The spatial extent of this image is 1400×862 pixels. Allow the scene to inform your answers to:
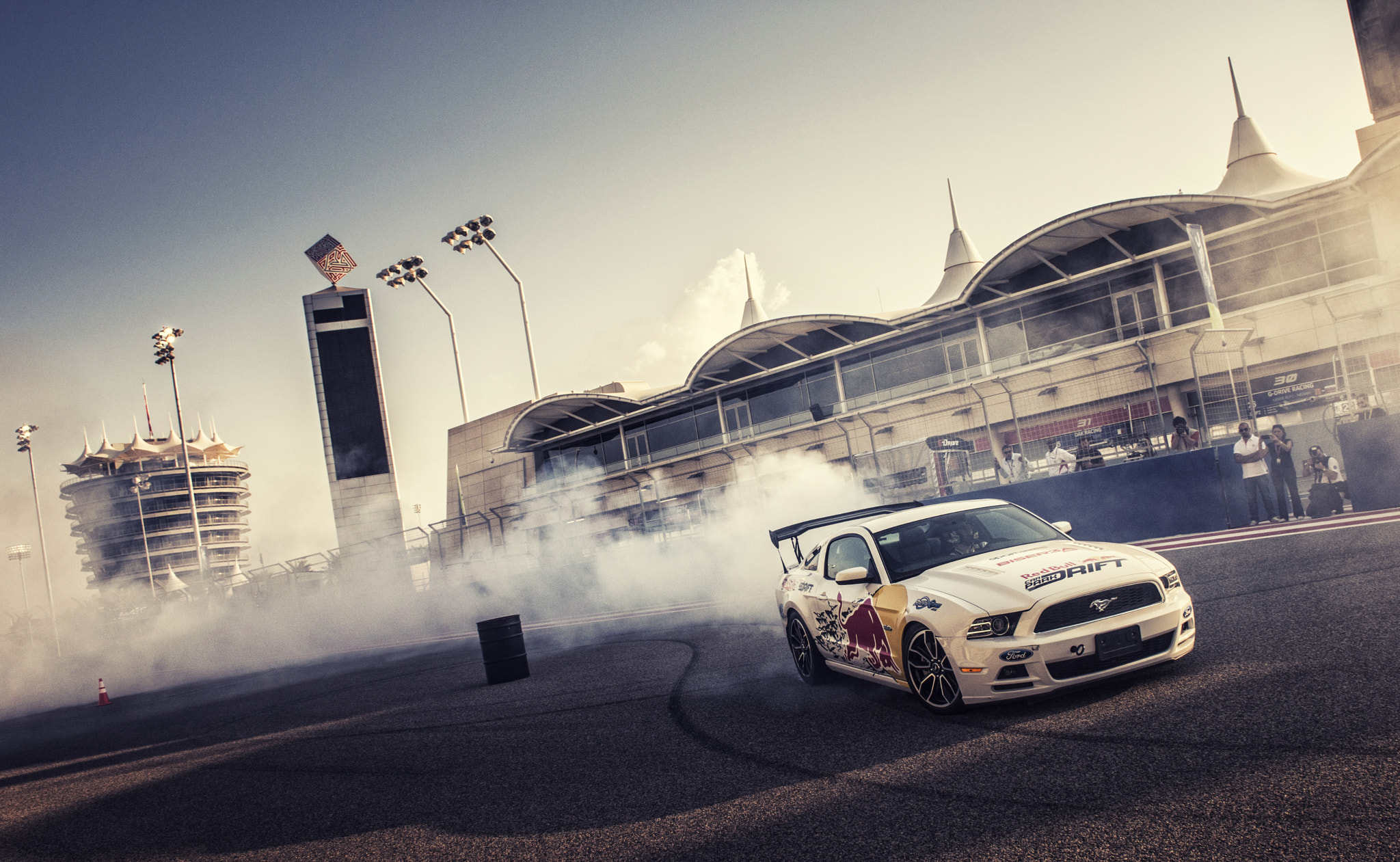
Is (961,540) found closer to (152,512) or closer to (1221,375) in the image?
(1221,375)

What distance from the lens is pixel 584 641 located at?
14.5m

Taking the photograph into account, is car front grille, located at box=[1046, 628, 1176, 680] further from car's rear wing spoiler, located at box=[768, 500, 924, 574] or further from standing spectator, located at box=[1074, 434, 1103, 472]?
standing spectator, located at box=[1074, 434, 1103, 472]

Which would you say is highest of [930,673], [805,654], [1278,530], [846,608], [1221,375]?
[1221,375]

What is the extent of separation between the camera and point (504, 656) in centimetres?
1124

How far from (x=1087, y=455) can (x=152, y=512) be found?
110m

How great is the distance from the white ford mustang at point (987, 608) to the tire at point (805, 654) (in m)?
0.03

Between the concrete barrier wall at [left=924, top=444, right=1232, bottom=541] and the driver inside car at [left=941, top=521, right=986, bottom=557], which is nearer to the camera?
the driver inside car at [left=941, top=521, right=986, bottom=557]

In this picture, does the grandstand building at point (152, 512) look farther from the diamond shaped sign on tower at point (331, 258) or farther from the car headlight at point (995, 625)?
the car headlight at point (995, 625)

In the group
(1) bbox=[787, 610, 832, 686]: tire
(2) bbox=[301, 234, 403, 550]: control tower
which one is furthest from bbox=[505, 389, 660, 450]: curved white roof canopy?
(1) bbox=[787, 610, 832, 686]: tire

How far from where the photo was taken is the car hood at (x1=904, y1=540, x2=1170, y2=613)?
5.46 metres

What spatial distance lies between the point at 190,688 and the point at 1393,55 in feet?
124

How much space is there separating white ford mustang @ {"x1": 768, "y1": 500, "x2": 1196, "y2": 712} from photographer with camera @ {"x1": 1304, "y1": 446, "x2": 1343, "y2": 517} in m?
8.38

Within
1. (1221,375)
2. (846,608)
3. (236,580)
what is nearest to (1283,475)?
(846,608)

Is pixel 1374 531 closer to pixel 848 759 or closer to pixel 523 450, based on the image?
pixel 848 759
